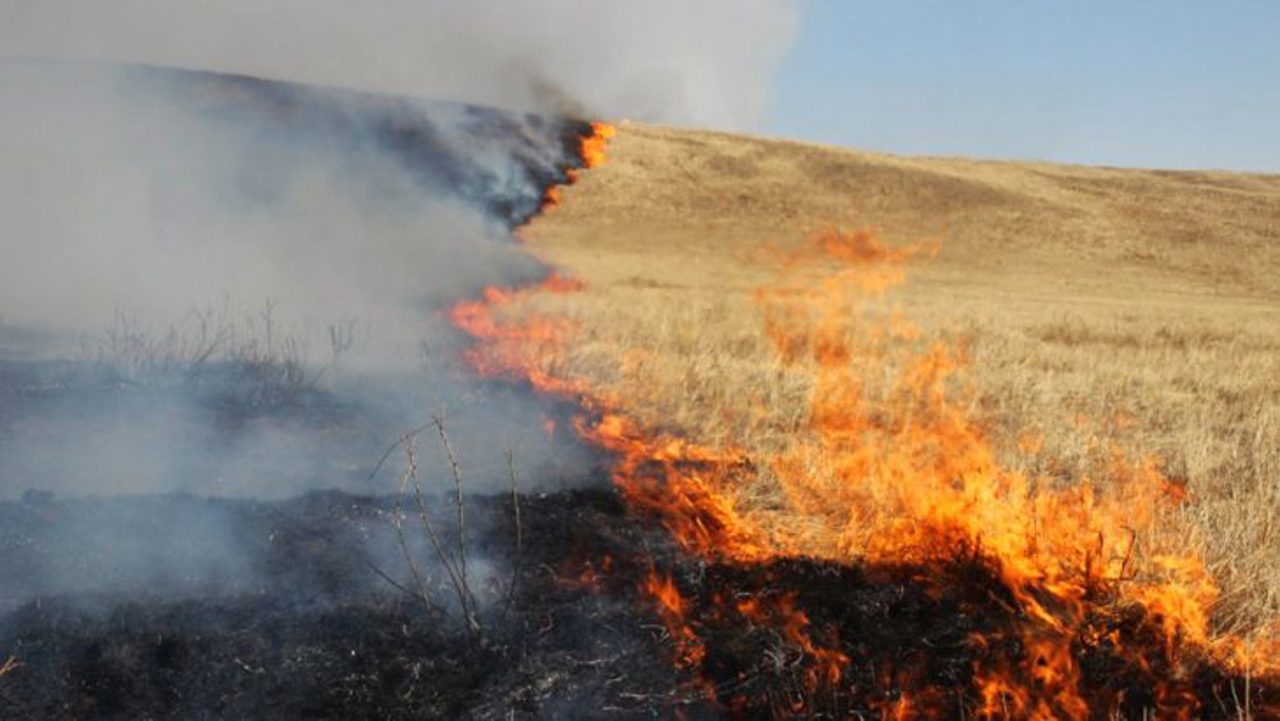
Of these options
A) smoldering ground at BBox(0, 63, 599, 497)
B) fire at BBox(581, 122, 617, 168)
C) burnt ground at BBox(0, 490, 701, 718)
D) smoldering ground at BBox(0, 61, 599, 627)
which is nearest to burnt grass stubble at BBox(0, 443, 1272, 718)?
burnt ground at BBox(0, 490, 701, 718)

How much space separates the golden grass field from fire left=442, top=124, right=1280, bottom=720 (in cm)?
27

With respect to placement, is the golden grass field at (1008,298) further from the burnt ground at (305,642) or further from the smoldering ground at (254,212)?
the burnt ground at (305,642)

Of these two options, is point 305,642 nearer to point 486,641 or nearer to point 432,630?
point 432,630

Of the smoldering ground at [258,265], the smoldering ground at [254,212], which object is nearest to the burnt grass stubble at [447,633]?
the smoldering ground at [258,265]

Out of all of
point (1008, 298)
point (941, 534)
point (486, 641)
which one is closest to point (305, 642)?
point (486, 641)

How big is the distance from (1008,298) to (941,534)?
71.7ft

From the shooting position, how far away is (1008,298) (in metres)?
25.1

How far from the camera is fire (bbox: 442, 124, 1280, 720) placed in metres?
4.11

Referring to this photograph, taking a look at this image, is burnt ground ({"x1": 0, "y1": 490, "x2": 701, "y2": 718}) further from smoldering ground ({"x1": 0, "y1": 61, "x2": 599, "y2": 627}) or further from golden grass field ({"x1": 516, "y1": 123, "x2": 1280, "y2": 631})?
golden grass field ({"x1": 516, "y1": 123, "x2": 1280, "y2": 631})

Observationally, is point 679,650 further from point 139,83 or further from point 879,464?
point 139,83

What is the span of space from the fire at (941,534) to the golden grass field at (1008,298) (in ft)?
0.88

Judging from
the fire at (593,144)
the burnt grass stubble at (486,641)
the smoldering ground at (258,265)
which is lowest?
the burnt grass stubble at (486,641)

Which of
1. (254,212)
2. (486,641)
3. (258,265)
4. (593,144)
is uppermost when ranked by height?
(593,144)

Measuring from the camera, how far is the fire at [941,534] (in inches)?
162
